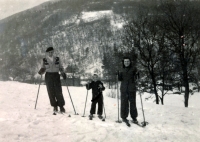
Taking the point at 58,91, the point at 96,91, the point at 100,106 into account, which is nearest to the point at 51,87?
the point at 58,91

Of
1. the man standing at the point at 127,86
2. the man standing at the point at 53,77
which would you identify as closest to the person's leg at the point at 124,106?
the man standing at the point at 127,86

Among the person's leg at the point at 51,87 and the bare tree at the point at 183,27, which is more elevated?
the bare tree at the point at 183,27

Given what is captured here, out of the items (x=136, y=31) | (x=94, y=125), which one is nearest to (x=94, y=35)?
(x=136, y=31)

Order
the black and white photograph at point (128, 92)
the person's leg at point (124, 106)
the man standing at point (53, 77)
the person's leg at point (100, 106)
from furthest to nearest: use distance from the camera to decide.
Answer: the person's leg at point (100, 106) < the man standing at point (53, 77) < the person's leg at point (124, 106) < the black and white photograph at point (128, 92)

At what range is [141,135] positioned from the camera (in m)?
5.40

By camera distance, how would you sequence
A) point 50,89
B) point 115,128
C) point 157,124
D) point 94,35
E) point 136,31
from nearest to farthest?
point 115,128, point 157,124, point 50,89, point 136,31, point 94,35

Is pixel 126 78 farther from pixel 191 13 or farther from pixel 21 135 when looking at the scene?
pixel 191 13

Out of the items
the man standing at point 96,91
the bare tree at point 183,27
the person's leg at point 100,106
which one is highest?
the bare tree at point 183,27

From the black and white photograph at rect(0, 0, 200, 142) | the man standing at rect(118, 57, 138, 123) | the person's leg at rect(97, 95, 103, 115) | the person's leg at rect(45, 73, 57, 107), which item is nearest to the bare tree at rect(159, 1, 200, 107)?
the black and white photograph at rect(0, 0, 200, 142)

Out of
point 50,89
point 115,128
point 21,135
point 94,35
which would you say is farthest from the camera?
point 94,35

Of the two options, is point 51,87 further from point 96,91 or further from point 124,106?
point 124,106

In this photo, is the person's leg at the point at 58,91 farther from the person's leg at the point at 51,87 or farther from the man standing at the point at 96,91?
the man standing at the point at 96,91

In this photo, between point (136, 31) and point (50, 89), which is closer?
point (50, 89)

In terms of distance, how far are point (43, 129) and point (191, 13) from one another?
13731 millimetres
